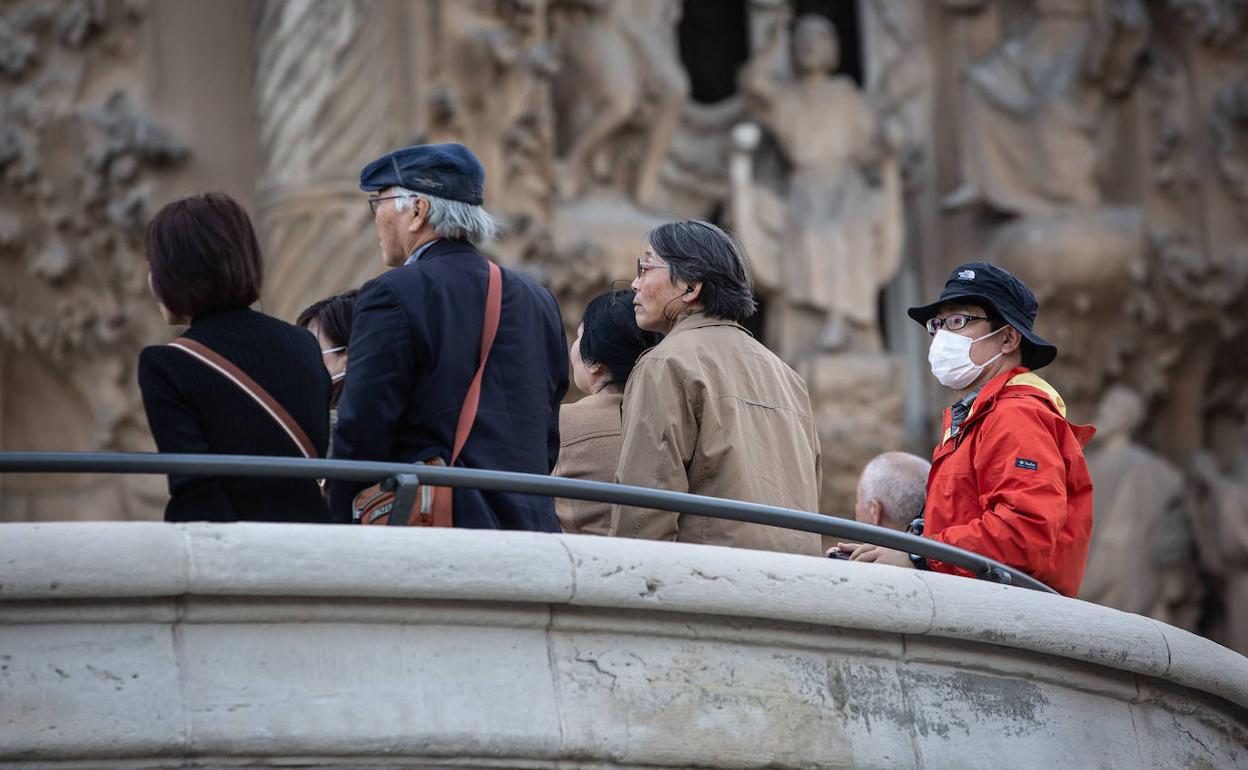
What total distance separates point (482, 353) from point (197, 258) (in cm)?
56

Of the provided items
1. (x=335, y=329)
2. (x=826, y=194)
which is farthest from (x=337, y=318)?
(x=826, y=194)

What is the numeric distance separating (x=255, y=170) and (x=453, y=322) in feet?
20.7

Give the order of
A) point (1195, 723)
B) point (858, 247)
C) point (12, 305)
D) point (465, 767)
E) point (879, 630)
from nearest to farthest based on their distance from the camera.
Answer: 1. point (465, 767)
2. point (879, 630)
3. point (1195, 723)
4. point (12, 305)
5. point (858, 247)

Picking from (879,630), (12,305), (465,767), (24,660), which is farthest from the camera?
(12,305)

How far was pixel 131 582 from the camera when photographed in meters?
3.76

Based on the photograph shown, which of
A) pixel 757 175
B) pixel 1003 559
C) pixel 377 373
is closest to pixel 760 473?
pixel 1003 559

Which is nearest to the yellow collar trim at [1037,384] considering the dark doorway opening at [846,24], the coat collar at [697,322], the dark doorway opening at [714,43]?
the coat collar at [697,322]

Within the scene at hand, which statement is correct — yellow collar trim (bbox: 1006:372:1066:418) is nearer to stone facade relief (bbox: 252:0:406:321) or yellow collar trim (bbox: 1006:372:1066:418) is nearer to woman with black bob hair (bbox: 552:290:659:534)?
woman with black bob hair (bbox: 552:290:659:534)

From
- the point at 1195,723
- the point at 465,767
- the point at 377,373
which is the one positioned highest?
the point at 377,373

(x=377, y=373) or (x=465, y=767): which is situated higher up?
(x=377, y=373)

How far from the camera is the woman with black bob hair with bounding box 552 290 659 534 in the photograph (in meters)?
4.83

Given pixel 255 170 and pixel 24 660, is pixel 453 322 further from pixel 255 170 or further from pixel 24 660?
pixel 255 170

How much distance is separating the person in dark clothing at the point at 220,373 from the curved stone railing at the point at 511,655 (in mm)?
199

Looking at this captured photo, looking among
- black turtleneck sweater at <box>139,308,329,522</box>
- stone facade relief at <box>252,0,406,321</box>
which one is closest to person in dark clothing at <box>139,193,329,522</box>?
black turtleneck sweater at <box>139,308,329,522</box>
